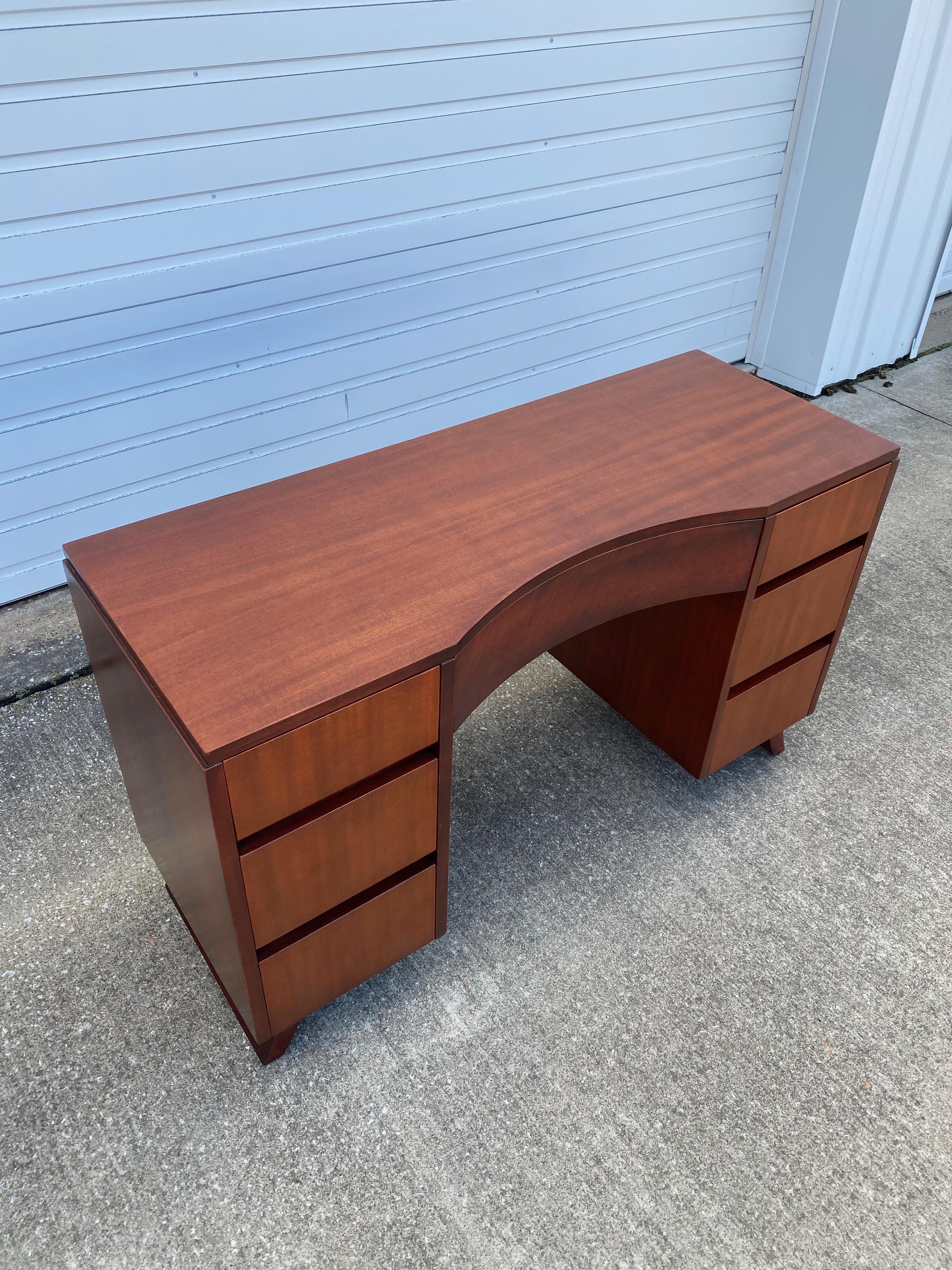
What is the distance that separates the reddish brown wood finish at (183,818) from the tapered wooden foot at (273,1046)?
4cm

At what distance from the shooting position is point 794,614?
194 centimetres

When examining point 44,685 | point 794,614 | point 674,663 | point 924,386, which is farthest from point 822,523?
point 924,386

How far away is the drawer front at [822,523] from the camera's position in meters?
1.75

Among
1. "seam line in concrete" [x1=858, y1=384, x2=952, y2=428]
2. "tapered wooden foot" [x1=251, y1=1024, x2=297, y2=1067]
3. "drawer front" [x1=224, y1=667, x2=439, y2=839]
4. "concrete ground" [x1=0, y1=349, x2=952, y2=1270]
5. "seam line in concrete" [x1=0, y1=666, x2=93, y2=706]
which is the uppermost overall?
"drawer front" [x1=224, y1=667, x2=439, y2=839]

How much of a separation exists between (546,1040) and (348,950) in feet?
1.34

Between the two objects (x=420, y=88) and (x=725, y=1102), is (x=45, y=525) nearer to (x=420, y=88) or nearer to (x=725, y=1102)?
(x=420, y=88)

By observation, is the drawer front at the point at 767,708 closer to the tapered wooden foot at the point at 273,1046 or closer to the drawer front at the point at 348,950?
the drawer front at the point at 348,950

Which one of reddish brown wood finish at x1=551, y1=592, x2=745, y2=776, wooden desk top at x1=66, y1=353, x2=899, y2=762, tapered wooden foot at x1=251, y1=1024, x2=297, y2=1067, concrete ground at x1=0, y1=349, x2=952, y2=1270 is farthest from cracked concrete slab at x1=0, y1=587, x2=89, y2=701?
reddish brown wood finish at x1=551, y1=592, x2=745, y2=776

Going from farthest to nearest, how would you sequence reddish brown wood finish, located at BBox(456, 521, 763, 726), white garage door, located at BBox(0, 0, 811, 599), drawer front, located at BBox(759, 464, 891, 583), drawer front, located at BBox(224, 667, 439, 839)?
white garage door, located at BBox(0, 0, 811, 599), drawer front, located at BBox(759, 464, 891, 583), reddish brown wood finish, located at BBox(456, 521, 763, 726), drawer front, located at BBox(224, 667, 439, 839)

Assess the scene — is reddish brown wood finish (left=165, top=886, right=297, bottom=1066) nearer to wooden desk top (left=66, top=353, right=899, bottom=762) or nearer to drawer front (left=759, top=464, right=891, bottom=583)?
wooden desk top (left=66, top=353, right=899, bottom=762)

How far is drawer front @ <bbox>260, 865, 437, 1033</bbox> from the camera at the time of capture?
1491mm

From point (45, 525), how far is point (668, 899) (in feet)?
6.35

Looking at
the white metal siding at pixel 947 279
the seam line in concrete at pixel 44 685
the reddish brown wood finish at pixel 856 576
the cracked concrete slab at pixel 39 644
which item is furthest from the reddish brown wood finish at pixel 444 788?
the white metal siding at pixel 947 279

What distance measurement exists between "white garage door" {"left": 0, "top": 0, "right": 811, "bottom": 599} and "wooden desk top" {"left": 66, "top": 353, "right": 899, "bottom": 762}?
1.03m
